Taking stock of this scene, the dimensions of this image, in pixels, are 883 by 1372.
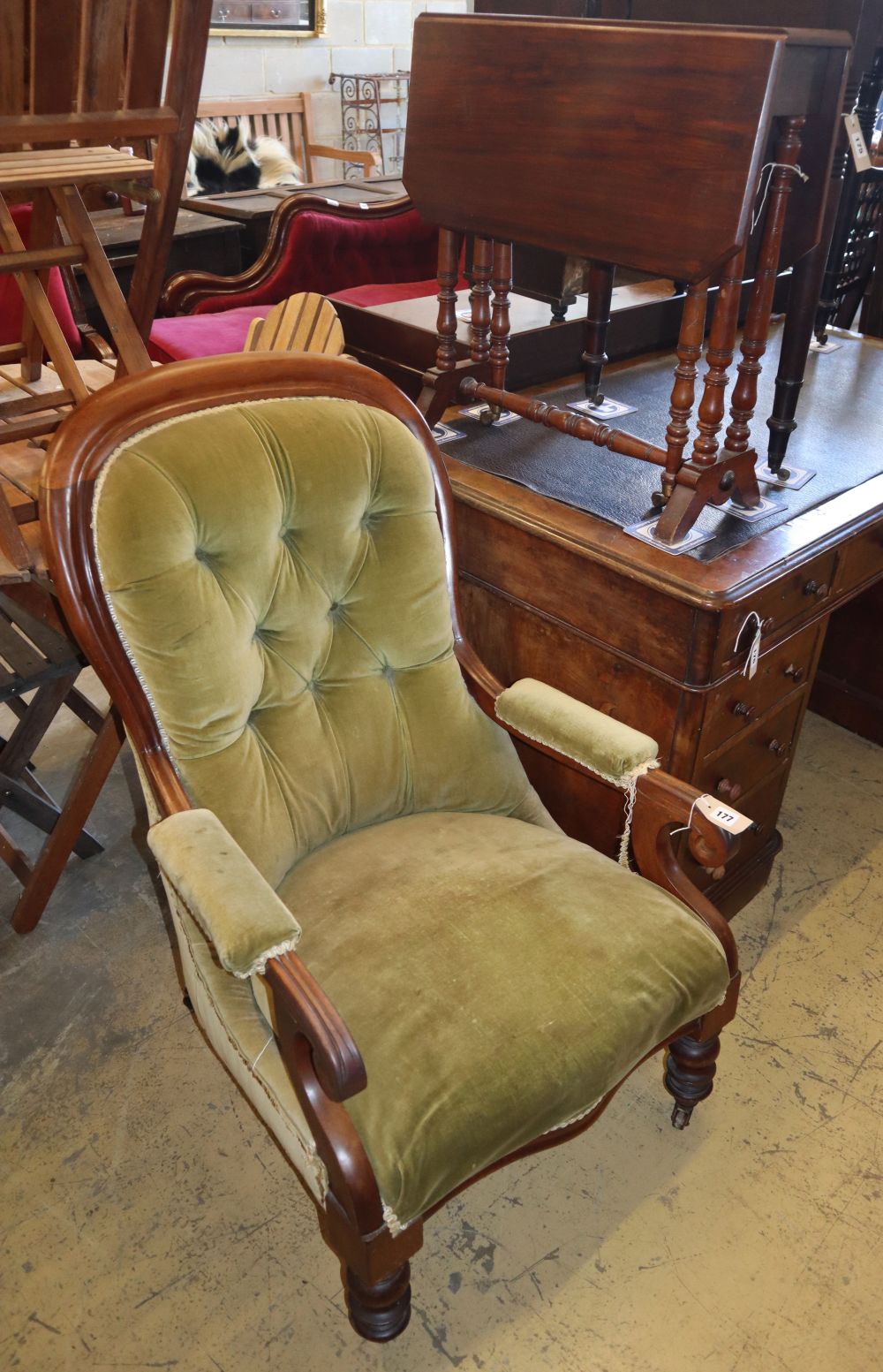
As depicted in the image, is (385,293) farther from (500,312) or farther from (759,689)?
(759,689)

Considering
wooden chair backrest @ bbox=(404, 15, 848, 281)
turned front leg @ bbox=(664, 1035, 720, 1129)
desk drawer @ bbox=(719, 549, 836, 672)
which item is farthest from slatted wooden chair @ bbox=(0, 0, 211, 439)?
turned front leg @ bbox=(664, 1035, 720, 1129)

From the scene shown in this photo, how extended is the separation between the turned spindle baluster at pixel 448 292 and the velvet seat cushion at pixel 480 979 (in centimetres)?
102

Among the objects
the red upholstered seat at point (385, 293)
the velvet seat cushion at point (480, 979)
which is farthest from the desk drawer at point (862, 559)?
the red upholstered seat at point (385, 293)

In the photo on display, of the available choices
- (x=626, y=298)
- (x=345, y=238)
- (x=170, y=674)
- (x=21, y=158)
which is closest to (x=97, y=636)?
(x=170, y=674)

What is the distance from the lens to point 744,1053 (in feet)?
6.08

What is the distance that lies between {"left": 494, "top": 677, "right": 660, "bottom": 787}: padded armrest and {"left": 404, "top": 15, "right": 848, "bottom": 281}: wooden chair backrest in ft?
2.20

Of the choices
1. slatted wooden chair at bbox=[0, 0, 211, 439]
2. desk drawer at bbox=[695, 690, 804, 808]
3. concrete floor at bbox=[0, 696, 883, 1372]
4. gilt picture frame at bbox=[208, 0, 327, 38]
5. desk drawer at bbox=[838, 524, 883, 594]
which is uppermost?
gilt picture frame at bbox=[208, 0, 327, 38]

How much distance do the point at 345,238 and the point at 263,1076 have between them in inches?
125

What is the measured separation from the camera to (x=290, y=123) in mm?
5996

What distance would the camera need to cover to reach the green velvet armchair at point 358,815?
3.91 ft

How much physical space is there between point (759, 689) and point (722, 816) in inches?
19.6

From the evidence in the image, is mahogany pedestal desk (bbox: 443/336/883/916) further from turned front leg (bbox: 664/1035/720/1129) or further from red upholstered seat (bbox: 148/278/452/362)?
red upholstered seat (bbox: 148/278/452/362)

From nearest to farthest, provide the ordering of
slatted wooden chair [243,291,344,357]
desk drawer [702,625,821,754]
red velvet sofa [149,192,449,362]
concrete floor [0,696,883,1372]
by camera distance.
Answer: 1. concrete floor [0,696,883,1372]
2. desk drawer [702,625,821,754]
3. slatted wooden chair [243,291,344,357]
4. red velvet sofa [149,192,449,362]

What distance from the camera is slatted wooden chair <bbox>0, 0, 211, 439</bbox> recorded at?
1604 millimetres
